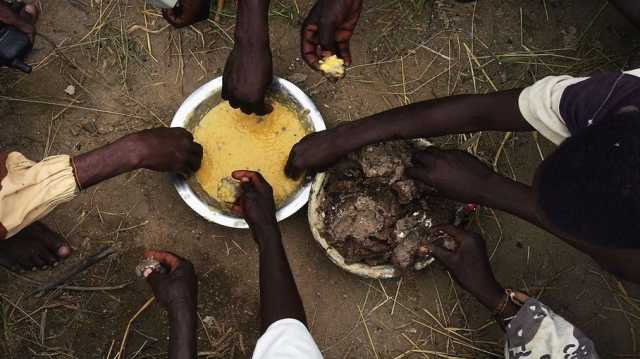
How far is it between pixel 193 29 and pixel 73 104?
1.82 ft

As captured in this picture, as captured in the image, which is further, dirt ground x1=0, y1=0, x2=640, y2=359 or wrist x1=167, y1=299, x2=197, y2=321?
dirt ground x1=0, y1=0, x2=640, y2=359

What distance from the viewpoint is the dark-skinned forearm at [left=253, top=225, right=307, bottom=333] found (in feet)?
5.33

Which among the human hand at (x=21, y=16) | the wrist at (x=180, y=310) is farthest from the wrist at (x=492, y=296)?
the human hand at (x=21, y=16)

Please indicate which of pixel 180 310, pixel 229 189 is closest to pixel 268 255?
pixel 229 189

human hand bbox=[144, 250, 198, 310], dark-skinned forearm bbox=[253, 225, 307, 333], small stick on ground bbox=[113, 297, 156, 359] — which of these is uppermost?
dark-skinned forearm bbox=[253, 225, 307, 333]

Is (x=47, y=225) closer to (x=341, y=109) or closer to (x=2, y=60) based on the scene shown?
(x=2, y=60)

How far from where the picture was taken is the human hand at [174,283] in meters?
1.92

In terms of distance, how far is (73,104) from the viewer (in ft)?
7.24

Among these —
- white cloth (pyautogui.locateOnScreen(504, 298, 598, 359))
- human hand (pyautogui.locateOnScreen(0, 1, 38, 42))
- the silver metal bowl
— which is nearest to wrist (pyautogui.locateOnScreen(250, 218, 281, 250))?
the silver metal bowl

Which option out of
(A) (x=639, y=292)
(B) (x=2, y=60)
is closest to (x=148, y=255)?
(B) (x=2, y=60)

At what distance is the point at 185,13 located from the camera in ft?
6.87

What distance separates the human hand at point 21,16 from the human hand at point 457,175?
5.10ft

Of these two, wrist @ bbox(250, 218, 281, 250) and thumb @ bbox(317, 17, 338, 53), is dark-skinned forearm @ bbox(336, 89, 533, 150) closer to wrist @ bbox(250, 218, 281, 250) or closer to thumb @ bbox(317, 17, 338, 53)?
thumb @ bbox(317, 17, 338, 53)

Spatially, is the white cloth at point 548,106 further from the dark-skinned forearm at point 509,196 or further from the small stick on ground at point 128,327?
the small stick on ground at point 128,327
